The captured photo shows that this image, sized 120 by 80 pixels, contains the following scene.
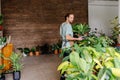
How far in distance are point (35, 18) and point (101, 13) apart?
3.23 meters

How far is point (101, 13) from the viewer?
31.6 feet

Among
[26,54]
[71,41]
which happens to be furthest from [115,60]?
[26,54]

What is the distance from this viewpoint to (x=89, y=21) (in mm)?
9344

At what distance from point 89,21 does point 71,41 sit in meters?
Answer: 5.72

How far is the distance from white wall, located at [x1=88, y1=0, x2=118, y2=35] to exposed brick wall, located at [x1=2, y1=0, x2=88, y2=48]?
2.20 ft

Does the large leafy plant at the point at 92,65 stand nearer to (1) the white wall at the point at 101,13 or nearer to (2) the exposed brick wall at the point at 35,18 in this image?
(2) the exposed brick wall at the point at 35,18

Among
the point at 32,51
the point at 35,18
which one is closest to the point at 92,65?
the point at 32,51

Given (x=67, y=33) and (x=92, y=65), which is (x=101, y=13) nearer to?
(x=67, y=33)

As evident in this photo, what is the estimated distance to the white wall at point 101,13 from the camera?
31.0 feet

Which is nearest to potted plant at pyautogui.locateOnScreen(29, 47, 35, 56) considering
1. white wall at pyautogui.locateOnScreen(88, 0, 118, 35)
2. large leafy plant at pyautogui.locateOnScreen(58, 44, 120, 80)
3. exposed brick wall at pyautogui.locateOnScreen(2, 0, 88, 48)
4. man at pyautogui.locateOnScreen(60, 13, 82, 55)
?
exposed brick wall at pyautogui.locateOnScreen(2, 0, 88, 48)

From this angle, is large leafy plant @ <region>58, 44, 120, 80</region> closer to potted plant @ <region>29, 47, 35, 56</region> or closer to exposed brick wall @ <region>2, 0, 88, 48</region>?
potted plant @ <region>29, 47, 35, 56</region>

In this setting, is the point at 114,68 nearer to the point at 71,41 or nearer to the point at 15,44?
the point at 71,41

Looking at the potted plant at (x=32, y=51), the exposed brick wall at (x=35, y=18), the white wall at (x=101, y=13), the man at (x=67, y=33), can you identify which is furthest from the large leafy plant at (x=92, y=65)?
the white wall at (x=101, y=13)

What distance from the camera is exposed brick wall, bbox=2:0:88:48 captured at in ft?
26.1
